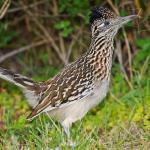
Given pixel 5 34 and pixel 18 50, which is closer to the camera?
pixel 18 50

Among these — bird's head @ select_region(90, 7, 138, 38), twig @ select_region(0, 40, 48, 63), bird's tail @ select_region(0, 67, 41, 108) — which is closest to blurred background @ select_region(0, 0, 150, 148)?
twig @ select_region(0, 40, 48, 63)

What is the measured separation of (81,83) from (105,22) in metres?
0.72

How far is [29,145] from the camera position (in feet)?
23.3

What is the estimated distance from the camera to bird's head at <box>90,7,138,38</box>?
7.83 meters

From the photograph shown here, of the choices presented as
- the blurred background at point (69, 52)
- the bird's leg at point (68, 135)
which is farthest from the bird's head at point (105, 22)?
the bird's leg at point (68, 135)

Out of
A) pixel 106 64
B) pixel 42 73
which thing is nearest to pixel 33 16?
pixel 42 73

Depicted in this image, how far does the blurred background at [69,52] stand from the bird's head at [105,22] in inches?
29.4

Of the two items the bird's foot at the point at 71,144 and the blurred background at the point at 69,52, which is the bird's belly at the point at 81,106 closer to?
the blurred background at the point at 69,52

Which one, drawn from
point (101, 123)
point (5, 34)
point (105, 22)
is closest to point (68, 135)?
point (101, 123)

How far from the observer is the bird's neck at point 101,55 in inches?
307

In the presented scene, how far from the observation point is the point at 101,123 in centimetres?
809

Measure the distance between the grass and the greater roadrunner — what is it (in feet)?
0.54

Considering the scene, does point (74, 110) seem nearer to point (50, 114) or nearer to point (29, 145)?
point (50, 114)

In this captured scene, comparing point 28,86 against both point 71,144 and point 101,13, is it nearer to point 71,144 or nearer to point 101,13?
point 101,13
